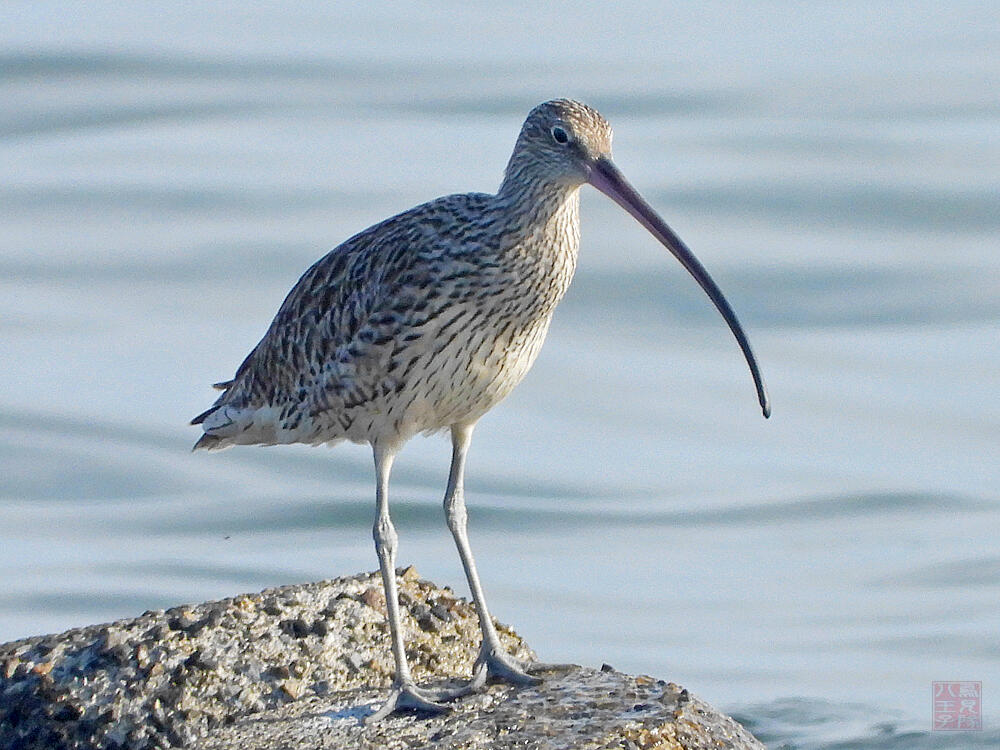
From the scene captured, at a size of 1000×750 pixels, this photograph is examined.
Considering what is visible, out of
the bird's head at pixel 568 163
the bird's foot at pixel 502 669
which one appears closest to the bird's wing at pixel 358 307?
the bird's head at pixel 568 163

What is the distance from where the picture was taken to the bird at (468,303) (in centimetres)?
843

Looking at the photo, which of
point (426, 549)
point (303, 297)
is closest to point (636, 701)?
point (303, 297)

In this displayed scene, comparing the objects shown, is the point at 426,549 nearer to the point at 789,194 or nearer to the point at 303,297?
the point at 303,297

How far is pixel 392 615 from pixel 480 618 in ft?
2.02

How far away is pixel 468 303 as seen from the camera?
27.8 ft

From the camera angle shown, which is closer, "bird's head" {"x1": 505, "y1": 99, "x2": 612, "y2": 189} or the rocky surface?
Result: the rocky surface

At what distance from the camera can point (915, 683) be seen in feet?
40.8

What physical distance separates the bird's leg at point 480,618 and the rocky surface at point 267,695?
126 mm

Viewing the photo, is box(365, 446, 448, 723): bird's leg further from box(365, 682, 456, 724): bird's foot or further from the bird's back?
the bird's back

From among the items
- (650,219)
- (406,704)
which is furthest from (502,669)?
(650,219)

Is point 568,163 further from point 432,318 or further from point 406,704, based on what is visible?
point 406,704

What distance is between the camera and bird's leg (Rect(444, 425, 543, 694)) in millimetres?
8320

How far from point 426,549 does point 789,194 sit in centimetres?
695

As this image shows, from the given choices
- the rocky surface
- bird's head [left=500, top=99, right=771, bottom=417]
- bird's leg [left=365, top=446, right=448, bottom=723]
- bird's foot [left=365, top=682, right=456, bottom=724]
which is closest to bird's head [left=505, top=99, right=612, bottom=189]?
bird's head [left=500, top=99, right=771, bottom=417]
